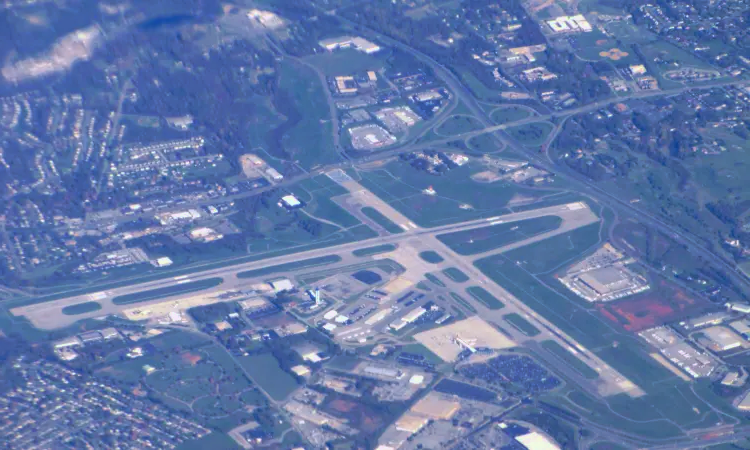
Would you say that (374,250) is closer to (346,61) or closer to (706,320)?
(706,320)

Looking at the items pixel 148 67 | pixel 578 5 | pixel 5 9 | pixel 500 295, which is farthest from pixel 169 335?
pixel 578 5

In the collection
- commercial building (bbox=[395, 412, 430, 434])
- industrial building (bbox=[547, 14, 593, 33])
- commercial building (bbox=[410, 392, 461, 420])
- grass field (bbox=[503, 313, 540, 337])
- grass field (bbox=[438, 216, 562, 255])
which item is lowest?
commercial building (bbox=[395, 412, 430, 434])

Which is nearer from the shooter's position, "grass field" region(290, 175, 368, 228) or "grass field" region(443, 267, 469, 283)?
"grass field" region(443, 267, 469, 283)

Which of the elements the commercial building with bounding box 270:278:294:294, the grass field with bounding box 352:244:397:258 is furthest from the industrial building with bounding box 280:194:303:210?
the commercial building with bounding box 270:278:294:294

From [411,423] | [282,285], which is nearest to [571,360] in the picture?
[411,423]

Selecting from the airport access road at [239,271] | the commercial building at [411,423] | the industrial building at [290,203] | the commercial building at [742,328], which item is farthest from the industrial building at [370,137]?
the commercial building at [411,423]

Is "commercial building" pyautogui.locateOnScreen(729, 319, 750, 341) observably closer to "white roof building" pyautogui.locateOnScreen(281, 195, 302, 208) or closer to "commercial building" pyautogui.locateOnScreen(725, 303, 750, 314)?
"commercial building" pyautogui.locateOnScreen(725, 303, 750, 314)

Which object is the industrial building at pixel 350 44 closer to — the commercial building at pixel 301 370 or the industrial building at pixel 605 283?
the industrial building at pixel 605 283
